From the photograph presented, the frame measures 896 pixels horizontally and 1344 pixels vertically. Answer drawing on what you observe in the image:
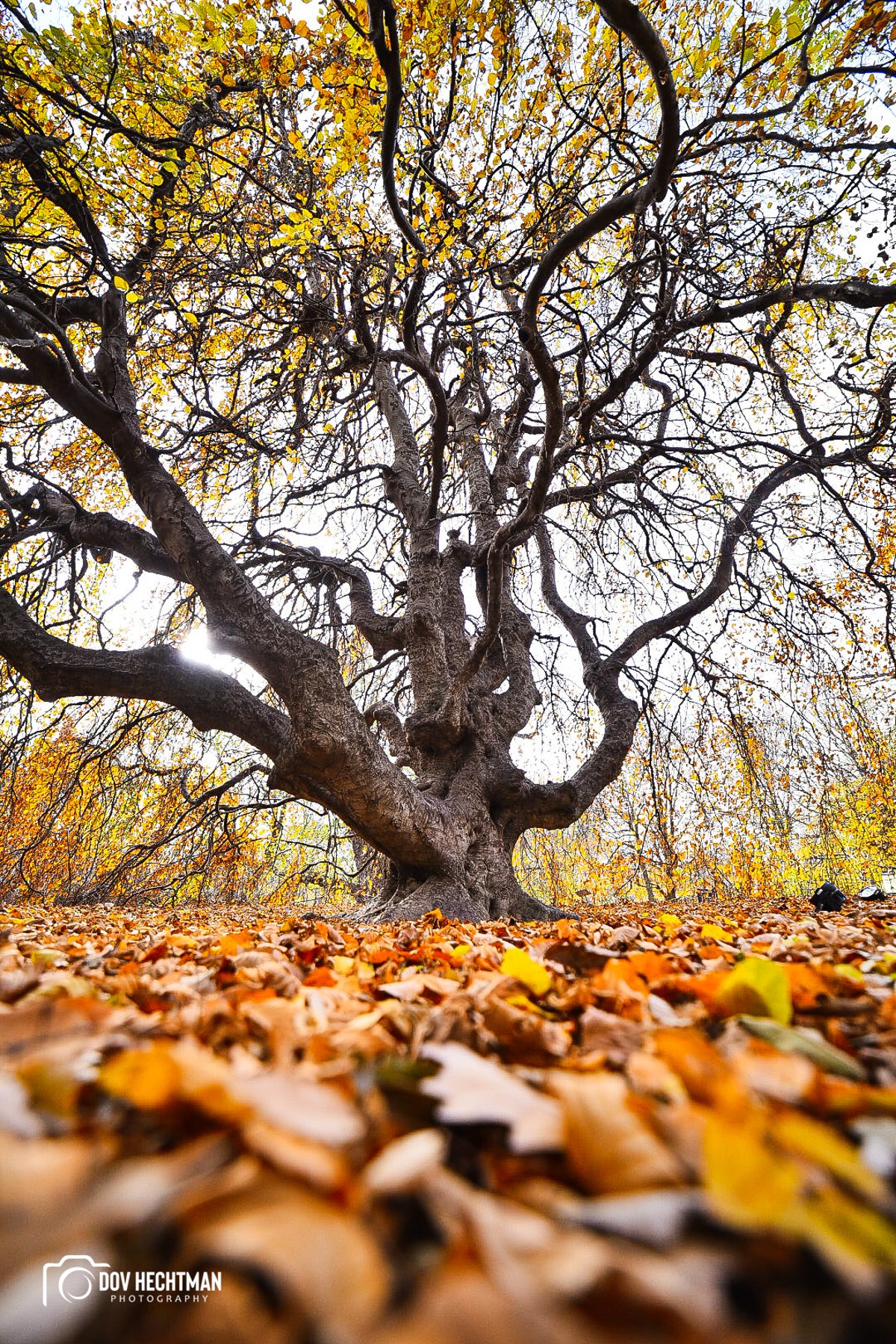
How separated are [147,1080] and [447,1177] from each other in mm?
218

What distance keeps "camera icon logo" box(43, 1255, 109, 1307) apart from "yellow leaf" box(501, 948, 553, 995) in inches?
25.3

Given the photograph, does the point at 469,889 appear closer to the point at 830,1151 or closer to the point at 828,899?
the point at 828,899

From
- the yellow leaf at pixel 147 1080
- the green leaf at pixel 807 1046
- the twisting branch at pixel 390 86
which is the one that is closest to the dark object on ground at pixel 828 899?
the green leaf at pixel 807 1046

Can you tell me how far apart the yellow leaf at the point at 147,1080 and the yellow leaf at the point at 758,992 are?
621mm

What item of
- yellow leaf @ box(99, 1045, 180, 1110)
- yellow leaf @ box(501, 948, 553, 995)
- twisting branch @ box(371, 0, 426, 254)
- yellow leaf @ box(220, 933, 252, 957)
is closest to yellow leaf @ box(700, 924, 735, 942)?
yellow leaf @ box(501, 948, 553, 995)

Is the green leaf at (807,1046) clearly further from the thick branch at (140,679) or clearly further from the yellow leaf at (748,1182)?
the thick branch at (140,679)

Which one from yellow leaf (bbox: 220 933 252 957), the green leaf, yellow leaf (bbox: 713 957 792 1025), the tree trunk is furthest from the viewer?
the tree trunk

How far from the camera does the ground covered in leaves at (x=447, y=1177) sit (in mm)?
275

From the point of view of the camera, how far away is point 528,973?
0.86 metres

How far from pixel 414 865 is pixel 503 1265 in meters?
3.10

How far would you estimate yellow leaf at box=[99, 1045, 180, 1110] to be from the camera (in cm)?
41

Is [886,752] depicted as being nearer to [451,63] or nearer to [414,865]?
[414,865]

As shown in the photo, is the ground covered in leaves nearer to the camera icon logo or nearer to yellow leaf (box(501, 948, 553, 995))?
the camera icon logo

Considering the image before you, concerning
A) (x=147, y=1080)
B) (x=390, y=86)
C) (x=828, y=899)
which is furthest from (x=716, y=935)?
(x=390, y=86)
